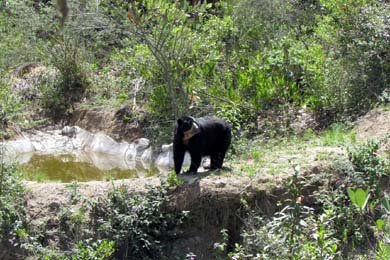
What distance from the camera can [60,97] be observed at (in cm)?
1497

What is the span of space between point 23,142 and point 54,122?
133 centimetres

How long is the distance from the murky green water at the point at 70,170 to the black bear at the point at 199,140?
2128 millimetres

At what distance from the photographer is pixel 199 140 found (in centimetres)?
866

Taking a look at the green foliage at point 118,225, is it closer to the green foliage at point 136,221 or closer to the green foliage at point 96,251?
the green foliage at point 136,221

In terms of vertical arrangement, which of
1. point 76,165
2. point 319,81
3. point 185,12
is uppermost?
point 185,12

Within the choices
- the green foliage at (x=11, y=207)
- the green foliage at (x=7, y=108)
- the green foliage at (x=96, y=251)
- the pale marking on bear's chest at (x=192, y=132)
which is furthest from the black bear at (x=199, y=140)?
the green foliage at (x=7, y=108)

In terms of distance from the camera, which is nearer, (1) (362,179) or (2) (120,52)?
(1) (362,179)

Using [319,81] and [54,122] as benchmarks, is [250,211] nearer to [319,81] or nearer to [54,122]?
[319,81]

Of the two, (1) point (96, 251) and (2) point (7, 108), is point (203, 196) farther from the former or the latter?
(2) point (7, 108)

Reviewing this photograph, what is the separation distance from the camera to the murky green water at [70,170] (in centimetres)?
1105

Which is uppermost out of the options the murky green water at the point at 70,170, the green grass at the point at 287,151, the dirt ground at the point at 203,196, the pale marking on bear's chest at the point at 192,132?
the pale marking on bear's chest at the point at 192,132

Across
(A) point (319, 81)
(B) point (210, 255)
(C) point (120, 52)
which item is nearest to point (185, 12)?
(A) point (319, 81)

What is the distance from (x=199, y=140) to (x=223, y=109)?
9.12 ft

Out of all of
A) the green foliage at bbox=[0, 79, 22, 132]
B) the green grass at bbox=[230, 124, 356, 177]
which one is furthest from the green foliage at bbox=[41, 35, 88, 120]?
the green grass at bbox=[230, 124, 356, 177]
